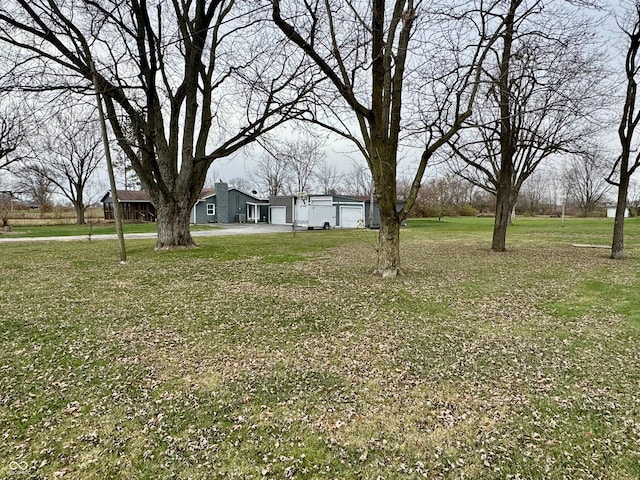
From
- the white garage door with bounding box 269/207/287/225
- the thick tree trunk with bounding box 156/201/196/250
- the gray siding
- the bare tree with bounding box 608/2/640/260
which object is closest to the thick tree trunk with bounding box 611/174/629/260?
the bare tree with bounding box 608/2/640/260

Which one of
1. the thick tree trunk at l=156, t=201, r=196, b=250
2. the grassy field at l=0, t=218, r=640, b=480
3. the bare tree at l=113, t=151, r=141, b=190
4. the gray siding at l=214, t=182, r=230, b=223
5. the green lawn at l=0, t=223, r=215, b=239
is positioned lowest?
the grassy field at l=0, t=218, r=640, b=480

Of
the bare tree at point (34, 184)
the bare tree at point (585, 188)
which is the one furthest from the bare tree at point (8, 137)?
the bare tree at point (585, 188)

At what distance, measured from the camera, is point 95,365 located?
3797 millimetres

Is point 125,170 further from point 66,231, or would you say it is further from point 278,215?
point 278,215

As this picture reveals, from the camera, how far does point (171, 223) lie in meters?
13.0

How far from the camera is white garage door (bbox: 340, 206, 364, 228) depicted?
3100 centimetres

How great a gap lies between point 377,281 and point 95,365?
5307 mm

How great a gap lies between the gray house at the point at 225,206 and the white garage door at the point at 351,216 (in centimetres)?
1397

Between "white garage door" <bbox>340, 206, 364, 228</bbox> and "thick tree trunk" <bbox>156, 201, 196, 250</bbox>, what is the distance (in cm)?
1885

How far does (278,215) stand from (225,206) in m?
5.82

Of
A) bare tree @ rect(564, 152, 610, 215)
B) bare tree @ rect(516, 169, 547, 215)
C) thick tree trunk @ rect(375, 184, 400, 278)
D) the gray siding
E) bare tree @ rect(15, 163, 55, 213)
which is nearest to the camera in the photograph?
thick tree trunk @ rect(375, 184, 400, 278)

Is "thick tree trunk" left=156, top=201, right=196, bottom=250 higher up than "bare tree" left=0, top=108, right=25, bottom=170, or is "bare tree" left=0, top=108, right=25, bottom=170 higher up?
"bare tree" left=0, top=108, right=25, bottom=170

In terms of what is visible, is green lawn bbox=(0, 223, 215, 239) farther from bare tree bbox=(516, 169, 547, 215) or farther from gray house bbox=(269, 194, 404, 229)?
bare tree bbox=(516, 169, 547, 215)

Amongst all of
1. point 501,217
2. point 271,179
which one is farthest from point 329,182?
point 501,217
